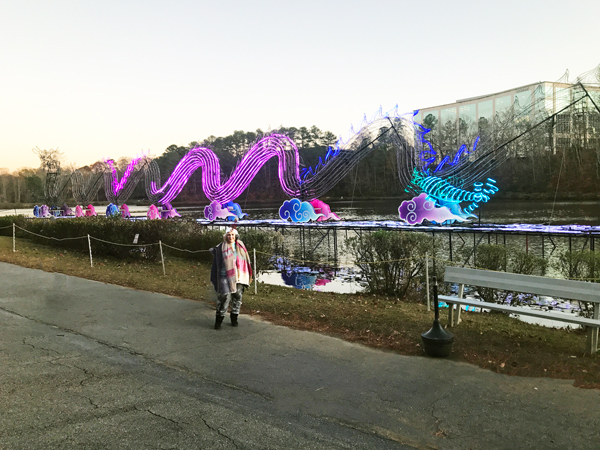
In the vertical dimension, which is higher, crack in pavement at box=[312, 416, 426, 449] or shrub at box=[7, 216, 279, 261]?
shrub at box=[7, 216, 279, 261]

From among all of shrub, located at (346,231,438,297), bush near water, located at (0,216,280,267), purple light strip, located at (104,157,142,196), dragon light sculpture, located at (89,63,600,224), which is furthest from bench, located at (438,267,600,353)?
purple light strip, located at (104,157,142,196)

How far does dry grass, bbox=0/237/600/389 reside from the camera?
227 inches

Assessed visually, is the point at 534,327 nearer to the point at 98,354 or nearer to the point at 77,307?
the point at 98,354

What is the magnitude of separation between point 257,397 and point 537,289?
4.39 meters

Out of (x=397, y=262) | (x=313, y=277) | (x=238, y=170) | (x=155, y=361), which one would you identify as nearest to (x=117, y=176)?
(x=238, y=170)

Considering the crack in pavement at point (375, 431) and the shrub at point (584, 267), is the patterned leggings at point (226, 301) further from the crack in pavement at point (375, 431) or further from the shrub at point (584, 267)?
the shrub at point (584, 267)

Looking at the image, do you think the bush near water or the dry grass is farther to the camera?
the bush near water

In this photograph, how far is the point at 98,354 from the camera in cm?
650

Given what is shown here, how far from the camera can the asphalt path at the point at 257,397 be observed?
404cm

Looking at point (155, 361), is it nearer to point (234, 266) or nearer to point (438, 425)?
point (234, 266)

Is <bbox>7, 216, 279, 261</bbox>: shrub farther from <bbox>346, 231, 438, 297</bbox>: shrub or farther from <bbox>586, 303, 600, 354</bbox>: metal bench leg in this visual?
<bbox>586, 303, 600, 354</bbox>: metal bench leg

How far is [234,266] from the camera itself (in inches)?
304

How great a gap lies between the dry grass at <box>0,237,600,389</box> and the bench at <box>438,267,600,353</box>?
41 centimetres

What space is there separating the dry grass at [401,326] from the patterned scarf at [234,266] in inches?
43.0
